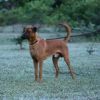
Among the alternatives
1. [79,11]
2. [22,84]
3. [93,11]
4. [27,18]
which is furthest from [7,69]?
[27,18]

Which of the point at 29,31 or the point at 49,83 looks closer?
the point at 49,83

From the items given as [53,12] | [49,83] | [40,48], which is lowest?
[53,12]

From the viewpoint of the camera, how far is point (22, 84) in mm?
17547

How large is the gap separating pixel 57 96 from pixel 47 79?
4.31 m

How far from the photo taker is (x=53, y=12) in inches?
2365

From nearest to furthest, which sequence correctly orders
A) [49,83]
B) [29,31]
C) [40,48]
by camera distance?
[49,83] → [29,31] → [40,48]

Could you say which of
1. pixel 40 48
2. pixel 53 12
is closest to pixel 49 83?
pixel 40 48

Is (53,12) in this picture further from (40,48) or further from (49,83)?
(49,83)

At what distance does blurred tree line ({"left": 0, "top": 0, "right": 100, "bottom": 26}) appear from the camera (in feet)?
165

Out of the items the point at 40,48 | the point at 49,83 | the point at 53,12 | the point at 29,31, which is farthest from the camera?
the point at 53,12

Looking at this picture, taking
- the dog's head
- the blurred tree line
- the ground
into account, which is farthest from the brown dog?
the blurred tree line

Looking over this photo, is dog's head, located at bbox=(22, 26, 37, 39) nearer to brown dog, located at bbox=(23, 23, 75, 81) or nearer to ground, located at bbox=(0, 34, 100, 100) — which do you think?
brown dog, located at bbox=(23, 23, 75, 81)

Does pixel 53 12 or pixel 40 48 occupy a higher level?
pixel 40 48

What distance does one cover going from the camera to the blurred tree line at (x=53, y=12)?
165 feet
